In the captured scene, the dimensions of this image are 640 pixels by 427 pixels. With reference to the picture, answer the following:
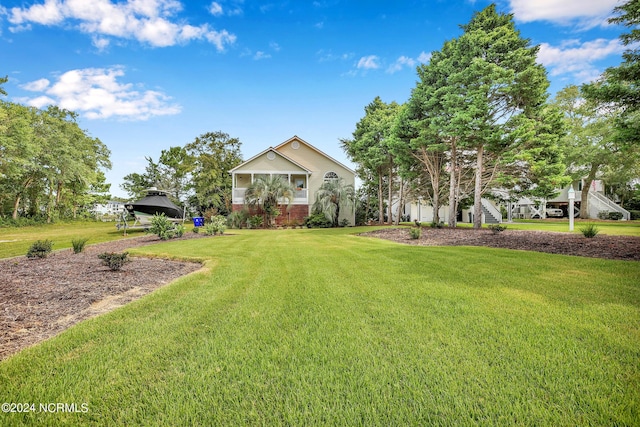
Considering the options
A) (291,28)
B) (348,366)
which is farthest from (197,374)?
(291,28)

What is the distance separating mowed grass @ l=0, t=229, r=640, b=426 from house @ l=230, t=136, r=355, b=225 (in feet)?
58.3

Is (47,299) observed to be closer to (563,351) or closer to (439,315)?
(439,315)

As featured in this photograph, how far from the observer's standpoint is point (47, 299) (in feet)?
12.7

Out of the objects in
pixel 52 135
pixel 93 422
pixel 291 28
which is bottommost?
pixel 93 422

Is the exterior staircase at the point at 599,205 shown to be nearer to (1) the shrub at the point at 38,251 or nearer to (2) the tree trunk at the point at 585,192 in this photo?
(2) the tree trunk at the point at 585,192

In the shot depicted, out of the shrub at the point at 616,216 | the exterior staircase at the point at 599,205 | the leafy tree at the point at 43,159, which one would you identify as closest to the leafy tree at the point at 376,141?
the shrub at the point at 616,216

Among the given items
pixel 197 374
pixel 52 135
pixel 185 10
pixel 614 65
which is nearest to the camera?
pixel 197 374

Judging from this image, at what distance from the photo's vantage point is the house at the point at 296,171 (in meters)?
22.0

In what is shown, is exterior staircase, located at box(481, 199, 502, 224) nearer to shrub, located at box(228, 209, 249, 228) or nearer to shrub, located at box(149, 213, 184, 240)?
shrub, located at box(228, 209, 249, 228)

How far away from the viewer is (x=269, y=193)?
742 inches

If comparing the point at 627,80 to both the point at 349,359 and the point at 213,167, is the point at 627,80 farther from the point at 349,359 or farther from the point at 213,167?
the point at 213,167

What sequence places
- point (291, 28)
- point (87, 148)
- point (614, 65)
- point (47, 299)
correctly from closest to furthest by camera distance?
point (47, 299), point (614, 65), point (291, 28), point (87, 148)

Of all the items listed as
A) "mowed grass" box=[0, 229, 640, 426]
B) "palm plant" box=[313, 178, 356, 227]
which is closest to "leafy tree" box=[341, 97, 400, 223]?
"palm plant" box=[313, 178, 356, 227]

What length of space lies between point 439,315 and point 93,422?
3094 mm
